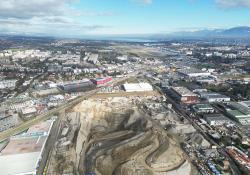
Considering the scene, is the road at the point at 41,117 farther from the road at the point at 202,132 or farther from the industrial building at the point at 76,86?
the road at the point at 202,132

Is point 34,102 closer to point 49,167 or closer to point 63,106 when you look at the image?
point 63,106

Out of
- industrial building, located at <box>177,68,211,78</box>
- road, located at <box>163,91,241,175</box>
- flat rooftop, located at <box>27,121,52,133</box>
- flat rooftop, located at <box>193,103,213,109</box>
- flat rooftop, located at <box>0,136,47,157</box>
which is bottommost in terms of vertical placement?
industrial building, located at <box>177,68,211,78</box>

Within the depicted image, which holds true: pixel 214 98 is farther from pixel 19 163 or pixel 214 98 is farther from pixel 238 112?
pixel 19 163

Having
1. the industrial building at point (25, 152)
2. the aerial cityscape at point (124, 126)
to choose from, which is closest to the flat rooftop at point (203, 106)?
the aerial cityscape at point (124, 126)

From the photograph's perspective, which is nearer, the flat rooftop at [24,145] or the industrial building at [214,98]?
the flat rooftop at [24,145]

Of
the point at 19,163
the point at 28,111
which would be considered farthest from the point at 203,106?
the point at 19,163

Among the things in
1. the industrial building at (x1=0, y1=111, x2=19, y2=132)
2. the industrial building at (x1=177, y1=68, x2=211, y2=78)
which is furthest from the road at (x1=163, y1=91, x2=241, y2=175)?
the industrial building at (x1=0, y1=111, x2=19, y2=132)

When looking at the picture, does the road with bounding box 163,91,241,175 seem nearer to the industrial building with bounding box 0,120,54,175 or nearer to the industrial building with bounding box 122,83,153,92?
the industrial building with bounding box 122,83,153,92
